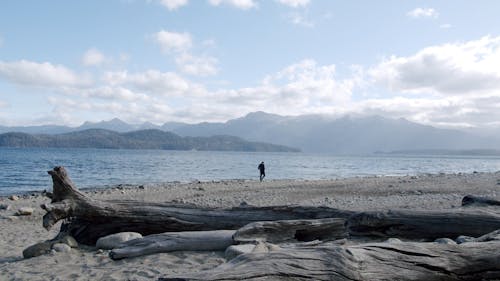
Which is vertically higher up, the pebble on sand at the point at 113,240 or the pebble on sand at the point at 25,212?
the pebble on sand at the point at 113,240

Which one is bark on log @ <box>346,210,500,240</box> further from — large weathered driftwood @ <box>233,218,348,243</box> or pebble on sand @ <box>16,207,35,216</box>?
pebble on sand @ <box>16,207,35,216</box>

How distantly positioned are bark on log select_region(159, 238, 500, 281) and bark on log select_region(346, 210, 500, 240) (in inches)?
96.8

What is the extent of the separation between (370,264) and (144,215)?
513 cm

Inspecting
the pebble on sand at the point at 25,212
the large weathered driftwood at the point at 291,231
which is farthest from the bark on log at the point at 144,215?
the pebble on sand at the point at 25,212

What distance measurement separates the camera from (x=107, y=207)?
8.39 metres

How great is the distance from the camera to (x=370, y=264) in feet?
14.8

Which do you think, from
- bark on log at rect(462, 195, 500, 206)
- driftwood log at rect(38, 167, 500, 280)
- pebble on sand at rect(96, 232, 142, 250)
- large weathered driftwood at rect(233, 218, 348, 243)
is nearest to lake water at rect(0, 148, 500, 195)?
driftwood log at rect(38, 167, 500, 280)

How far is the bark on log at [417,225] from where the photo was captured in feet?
25.2

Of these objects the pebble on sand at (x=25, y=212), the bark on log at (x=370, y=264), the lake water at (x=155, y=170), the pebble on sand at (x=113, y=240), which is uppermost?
the bark on log at (x=370, y=264)

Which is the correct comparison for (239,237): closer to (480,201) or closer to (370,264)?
(370,264)

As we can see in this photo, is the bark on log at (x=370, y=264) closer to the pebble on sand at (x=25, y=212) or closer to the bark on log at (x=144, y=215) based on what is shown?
the bark on log at (x=144, y=215)

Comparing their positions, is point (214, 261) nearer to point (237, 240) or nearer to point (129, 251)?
point (237, 240)

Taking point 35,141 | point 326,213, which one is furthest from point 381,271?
point 35,141

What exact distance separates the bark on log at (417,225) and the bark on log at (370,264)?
2.46 meters
